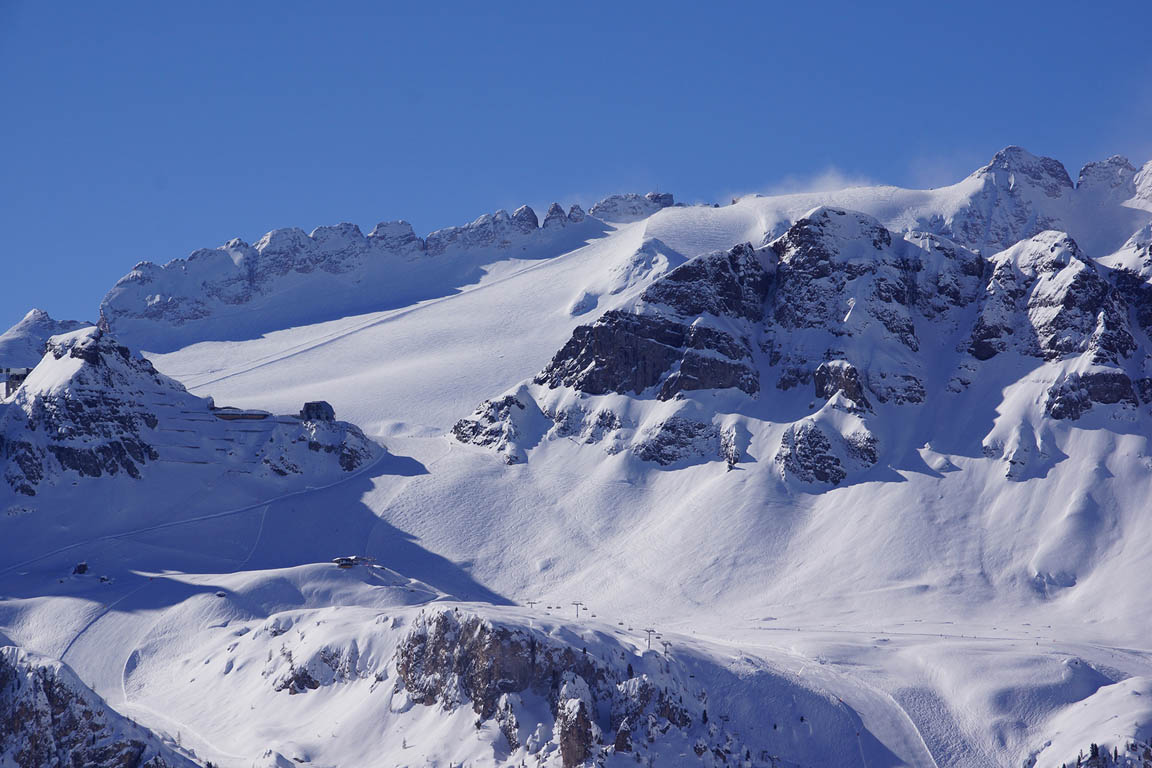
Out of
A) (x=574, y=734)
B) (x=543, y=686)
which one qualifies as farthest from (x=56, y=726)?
(x=543, y=686)

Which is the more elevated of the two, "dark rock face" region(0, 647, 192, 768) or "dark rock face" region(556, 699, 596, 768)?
"dark rock face" region(0, 647, 192, 768)

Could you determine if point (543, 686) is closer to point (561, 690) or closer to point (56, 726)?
point (561, 690)

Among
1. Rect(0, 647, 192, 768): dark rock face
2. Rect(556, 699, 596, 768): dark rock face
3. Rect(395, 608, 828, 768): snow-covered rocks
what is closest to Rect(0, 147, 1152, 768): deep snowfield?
Rect(395, 608, 828, 768): snow-covered rocks

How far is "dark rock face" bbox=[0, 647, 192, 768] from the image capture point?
381 feet

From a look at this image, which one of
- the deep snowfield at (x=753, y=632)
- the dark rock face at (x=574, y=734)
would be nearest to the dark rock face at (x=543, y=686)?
the dark rock face at (x=574, y=734)

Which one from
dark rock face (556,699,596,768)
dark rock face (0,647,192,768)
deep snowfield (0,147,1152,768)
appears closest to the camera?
dark rock face (0,647,192,768)

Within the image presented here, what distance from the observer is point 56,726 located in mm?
117375

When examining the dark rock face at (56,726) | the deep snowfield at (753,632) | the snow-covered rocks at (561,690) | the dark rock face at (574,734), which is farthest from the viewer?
the deep snowfield at (753,632)

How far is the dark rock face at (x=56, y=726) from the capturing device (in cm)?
11612

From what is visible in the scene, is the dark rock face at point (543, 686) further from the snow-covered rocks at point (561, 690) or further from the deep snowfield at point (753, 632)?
the deep snowfield at point (753, 632)

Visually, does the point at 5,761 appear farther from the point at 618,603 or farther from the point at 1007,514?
the point at 1007,514

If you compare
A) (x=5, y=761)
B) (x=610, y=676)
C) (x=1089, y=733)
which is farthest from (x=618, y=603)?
(x=5, y=761)

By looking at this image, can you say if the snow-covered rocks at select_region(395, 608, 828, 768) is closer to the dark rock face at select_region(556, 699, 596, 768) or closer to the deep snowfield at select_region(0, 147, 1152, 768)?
the dark rock face at select_region(556, 699, 596, 768)

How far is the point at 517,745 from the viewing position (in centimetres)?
13812
